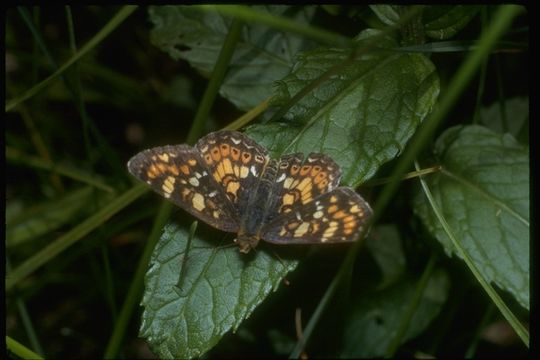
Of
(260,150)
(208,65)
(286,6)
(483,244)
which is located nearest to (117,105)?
(208,65)

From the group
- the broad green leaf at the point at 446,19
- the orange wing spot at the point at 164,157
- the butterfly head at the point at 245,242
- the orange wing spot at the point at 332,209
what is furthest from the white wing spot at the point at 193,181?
the broad green leaf at the point at 446,19

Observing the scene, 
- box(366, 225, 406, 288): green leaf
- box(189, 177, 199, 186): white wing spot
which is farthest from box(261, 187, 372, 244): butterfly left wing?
box(366, 225, 406, 288): green leaf

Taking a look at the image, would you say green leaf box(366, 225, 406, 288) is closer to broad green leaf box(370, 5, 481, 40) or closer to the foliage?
the foliage

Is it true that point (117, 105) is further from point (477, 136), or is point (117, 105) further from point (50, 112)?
point (477, 136)

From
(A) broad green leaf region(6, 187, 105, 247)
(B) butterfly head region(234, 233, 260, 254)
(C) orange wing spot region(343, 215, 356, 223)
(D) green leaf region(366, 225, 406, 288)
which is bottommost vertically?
(D) green leaf region(366, 225, 406, 288)

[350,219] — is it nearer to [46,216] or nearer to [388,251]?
[388,251]

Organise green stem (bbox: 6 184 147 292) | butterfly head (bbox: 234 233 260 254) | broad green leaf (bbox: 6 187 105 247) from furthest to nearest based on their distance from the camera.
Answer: broad green leaf (bbox: 6 187 105 247), green stem (bbox: 6 184 147 292), butterfly head (bbox: 234 233 260 254)
